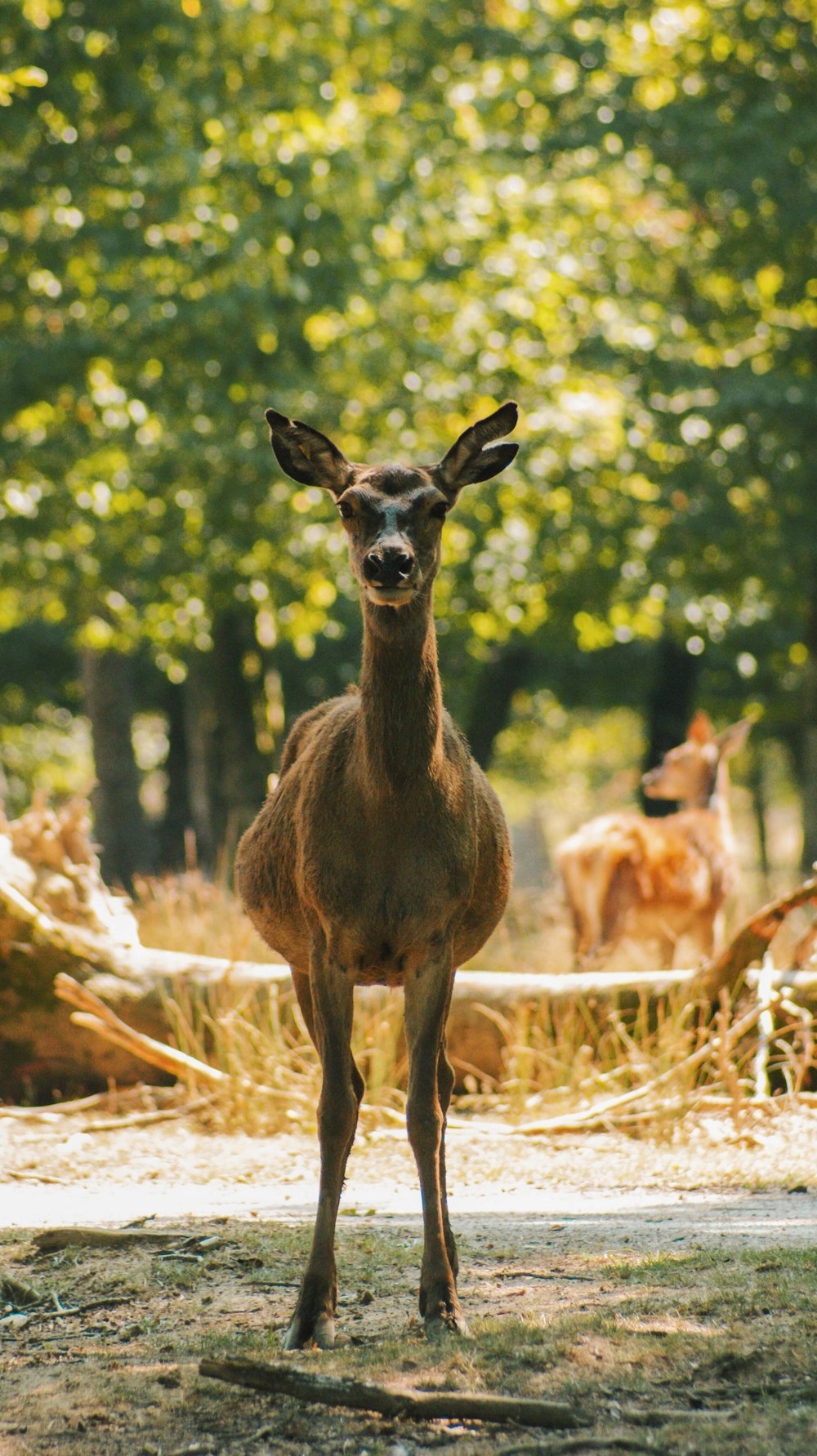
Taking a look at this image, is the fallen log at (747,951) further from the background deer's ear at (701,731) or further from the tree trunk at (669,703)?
the tree trunk at (669,703)

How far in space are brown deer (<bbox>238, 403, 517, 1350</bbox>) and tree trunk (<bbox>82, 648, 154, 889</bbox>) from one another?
53.1 feet

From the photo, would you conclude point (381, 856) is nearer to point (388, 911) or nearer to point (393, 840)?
point (393, 840)

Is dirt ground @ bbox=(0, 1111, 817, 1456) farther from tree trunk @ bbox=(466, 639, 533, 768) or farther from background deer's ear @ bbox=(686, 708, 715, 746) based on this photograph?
tree trunk @ bbox=(466, 639, 533, 768)

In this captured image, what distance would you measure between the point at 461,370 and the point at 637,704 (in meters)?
13.3

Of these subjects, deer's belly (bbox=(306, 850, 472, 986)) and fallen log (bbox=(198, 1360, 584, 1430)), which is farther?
deer's belly (bbox=(306, 850, 472, 986))

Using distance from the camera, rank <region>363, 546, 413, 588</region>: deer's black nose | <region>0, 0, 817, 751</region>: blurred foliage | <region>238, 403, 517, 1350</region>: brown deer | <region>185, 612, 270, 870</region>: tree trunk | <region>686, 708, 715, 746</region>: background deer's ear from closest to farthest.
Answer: <region>363, 546, 413, 588</region>: deer's black nose < <region>238, 403, 517, 1350</region>: brown deer < <region>686, 708, 715, 746</region>: background deer's ear < <region>0, 0, 817, 751</region>: blurred foliage < <region>185, 612, 270, 870</region>: tree trunk

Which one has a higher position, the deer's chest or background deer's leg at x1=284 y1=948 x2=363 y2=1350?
the deer's chest

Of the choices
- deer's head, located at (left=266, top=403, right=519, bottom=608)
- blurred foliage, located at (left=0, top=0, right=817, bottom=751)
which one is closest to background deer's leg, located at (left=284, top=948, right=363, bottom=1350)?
deer's head, located at (left=266, top=403, right=519, bottom=608)

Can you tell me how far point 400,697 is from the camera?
16.9ft

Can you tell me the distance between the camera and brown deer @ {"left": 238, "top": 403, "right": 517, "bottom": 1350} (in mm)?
4949

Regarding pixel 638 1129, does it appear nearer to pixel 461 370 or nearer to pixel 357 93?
pixel 461 370

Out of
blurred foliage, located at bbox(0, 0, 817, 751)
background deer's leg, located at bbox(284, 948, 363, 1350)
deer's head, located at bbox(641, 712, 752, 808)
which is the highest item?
blurred foliage, located at bbox(0, 0, 817, 751)

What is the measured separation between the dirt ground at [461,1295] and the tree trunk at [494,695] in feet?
55.0

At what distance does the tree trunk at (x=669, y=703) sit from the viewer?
23.4 meters
